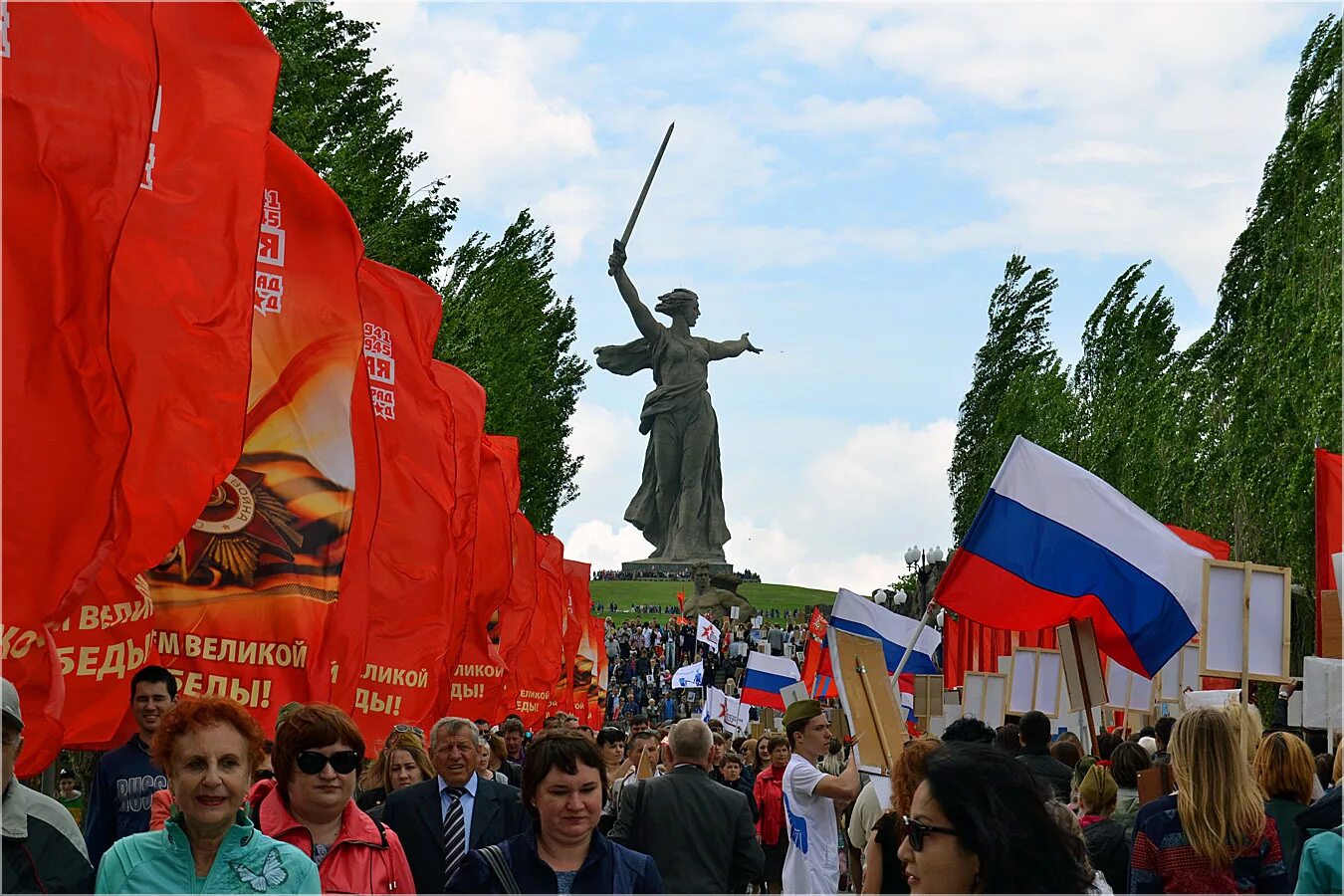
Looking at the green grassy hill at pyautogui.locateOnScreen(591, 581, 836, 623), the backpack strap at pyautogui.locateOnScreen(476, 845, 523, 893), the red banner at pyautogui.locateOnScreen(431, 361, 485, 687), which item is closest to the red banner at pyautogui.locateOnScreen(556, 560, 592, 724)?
the red banner at pyautogui.locateOnScreen(431, 361, 485, 687)

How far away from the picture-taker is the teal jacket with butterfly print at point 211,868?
500cm

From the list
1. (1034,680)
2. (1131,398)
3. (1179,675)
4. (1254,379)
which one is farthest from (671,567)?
(1179,675)

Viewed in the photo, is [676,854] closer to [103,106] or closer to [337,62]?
[103,106]

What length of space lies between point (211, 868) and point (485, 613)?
12.4 m

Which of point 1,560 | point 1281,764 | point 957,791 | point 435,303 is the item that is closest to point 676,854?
point 1281,764

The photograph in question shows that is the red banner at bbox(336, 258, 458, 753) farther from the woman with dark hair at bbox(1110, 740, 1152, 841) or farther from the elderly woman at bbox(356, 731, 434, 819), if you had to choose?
the woman with dark hair at bbox(1110, 740, 1152, 841)

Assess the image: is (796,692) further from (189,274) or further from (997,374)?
(997,374)

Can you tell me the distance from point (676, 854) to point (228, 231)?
3095 millimetres

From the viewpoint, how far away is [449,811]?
25.7 ft

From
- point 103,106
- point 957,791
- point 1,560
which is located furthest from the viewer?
point 103,106

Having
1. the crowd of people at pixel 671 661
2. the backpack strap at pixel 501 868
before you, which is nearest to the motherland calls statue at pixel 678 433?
the crowd of people at pixel 671 661

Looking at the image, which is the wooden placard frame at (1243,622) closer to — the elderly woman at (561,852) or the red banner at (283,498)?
the red banner at (283,498)

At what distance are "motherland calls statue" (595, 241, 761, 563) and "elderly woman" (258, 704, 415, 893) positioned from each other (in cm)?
5922

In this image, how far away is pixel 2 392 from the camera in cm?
664
